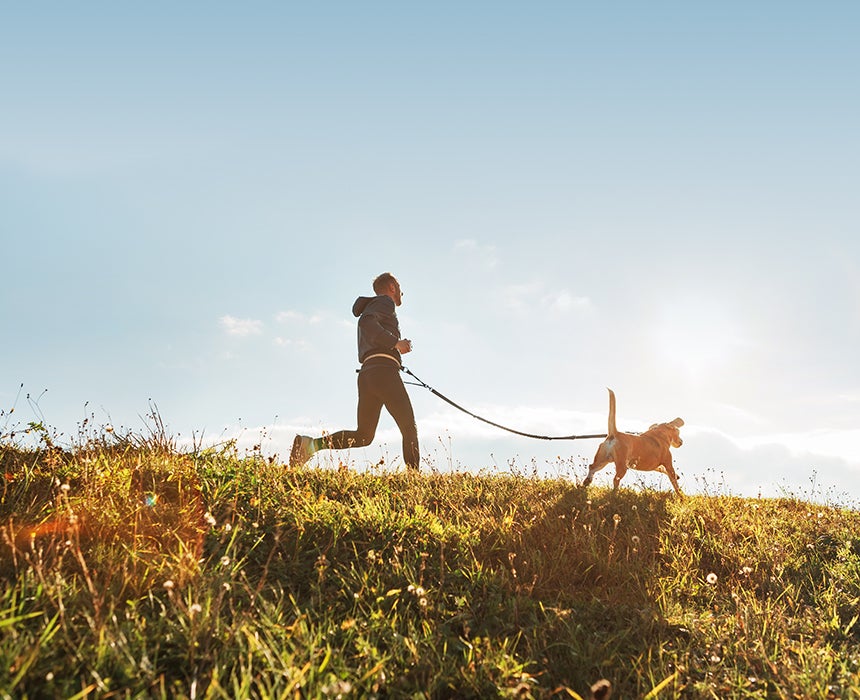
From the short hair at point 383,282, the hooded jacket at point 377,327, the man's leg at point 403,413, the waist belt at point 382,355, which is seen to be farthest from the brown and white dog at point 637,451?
the short hair at point 383,282

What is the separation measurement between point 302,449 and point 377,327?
1.93m

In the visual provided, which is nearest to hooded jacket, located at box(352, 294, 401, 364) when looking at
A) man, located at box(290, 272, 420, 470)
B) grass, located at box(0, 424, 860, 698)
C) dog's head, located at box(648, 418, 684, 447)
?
man, located at box(290, 272, 420, 470)

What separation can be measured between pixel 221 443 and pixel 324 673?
160 inches

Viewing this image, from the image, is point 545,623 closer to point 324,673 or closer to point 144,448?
point 324,673

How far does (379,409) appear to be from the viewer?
28.1ft

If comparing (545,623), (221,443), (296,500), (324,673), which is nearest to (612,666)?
(545,623)

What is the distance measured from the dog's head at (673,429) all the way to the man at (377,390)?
3890 mm

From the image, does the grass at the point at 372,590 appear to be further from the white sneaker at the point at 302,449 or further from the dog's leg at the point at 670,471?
the dog's leg at the point at 670,471

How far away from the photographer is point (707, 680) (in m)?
3.67

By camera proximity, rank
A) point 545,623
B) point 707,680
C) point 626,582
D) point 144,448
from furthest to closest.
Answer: point 144,448 < point 626,582 < point 545,623 < point 707,680

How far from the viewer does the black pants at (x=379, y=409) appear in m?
8.34

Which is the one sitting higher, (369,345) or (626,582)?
(369,345)

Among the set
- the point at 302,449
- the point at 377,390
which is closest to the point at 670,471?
the point at 377,390

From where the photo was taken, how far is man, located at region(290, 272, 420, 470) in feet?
27.4
